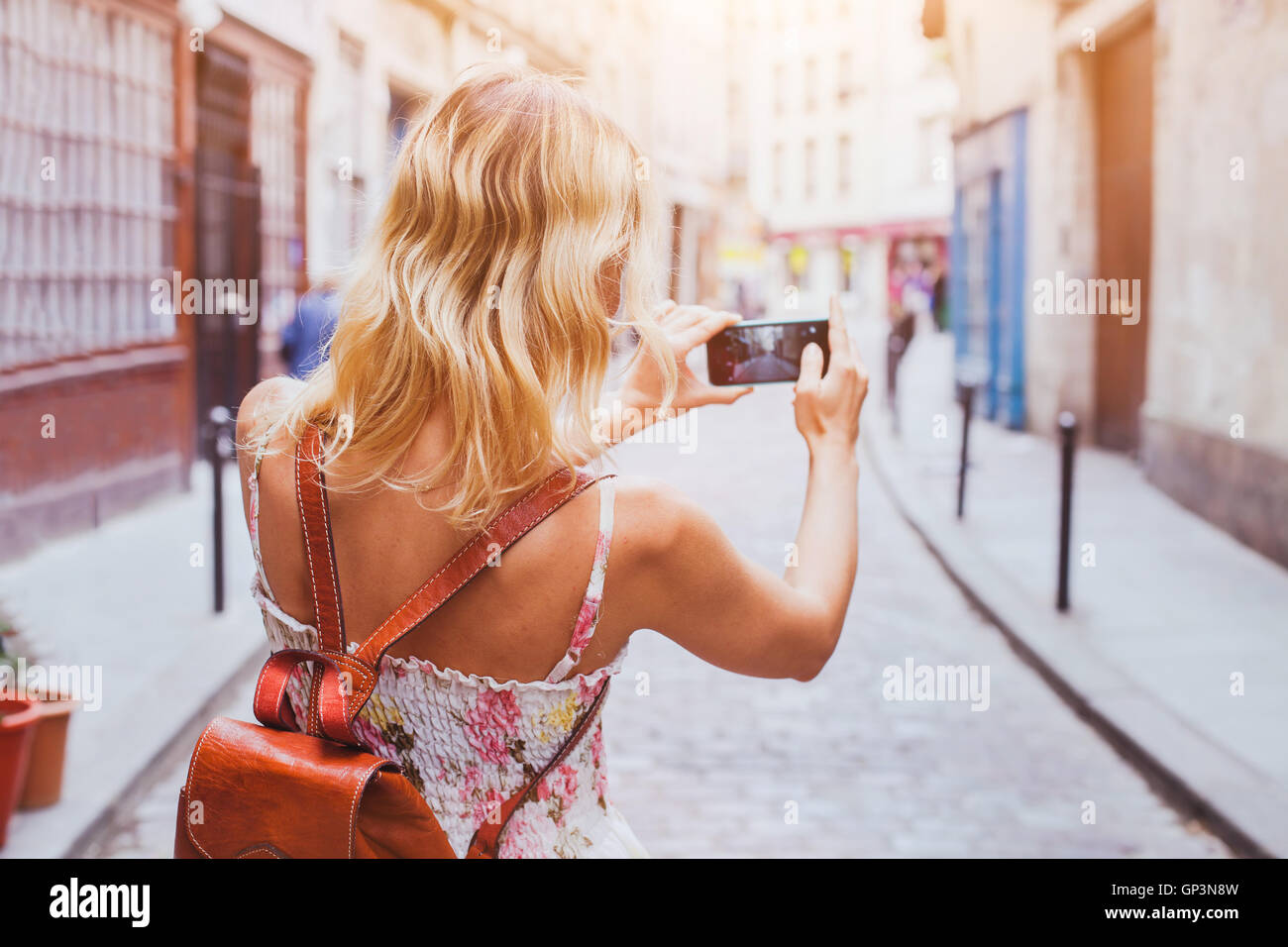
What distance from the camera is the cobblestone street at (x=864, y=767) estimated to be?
451 cm

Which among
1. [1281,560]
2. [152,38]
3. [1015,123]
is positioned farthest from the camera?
[1015,123]

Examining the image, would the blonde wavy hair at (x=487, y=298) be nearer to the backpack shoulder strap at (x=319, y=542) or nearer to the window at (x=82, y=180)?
the backpack shoulder strap at (x=319, y=542)

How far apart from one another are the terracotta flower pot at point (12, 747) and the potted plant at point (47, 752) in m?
0.29

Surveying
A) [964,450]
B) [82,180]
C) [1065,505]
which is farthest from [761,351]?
[82,180]

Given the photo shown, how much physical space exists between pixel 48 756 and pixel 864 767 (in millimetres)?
2788

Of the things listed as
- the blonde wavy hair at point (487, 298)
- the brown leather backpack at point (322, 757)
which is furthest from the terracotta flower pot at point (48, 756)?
the blonde wavy hair at point (487, 298)

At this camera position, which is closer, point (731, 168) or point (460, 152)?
point (460, 152)

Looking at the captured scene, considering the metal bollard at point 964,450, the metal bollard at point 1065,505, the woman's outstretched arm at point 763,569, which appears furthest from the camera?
the metal bollard at point 964,450

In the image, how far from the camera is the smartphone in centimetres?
188

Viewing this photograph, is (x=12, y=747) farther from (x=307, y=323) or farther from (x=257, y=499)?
(x=307, y=323)

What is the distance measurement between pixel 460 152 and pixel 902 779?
4037 mm

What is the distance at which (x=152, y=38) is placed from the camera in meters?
11.1
